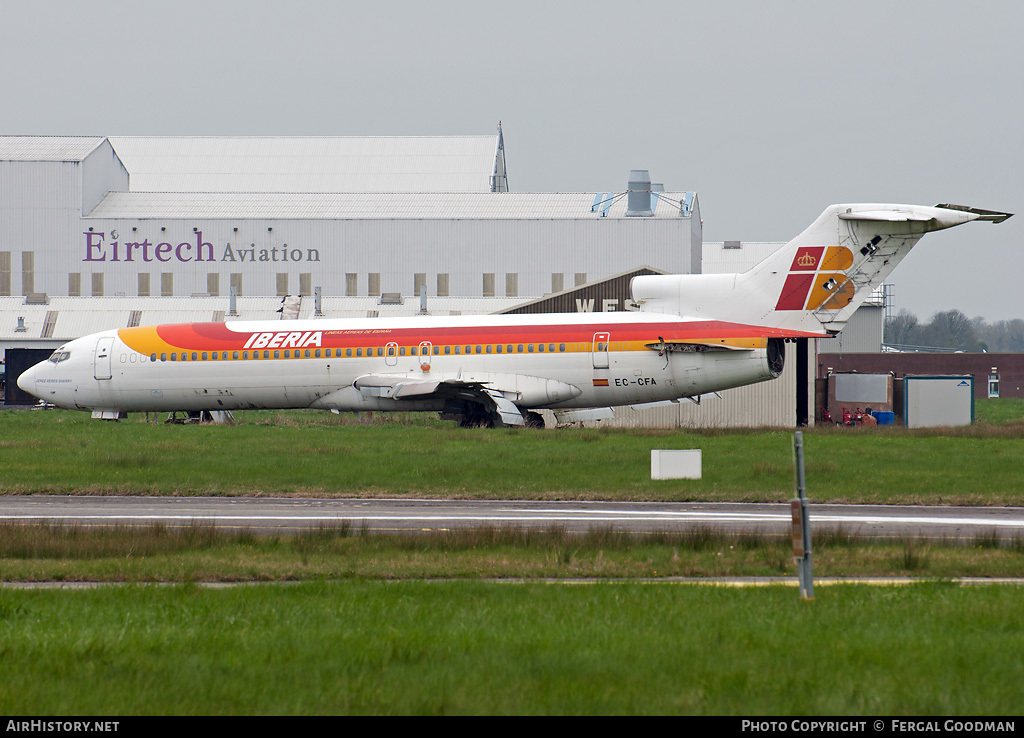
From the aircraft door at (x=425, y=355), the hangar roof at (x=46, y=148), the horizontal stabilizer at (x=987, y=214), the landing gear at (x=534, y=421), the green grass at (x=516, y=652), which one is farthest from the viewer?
the hangar roof at (x=46, y=148)

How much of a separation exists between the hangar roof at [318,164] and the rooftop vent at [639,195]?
14.7 m

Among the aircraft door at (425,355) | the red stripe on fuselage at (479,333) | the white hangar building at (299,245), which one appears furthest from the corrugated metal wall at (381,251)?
the aircraft door at (425,355)

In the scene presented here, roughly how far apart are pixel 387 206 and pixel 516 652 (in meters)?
68.0

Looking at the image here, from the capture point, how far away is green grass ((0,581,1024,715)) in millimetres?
7512

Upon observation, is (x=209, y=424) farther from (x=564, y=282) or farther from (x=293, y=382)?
(x=564, y=282)

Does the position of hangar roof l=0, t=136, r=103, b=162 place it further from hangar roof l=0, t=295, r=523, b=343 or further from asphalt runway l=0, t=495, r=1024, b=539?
asphalt runway l=0, t=495, r=1024, b=539

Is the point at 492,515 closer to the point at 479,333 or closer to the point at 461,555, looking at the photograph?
the point at 461,555

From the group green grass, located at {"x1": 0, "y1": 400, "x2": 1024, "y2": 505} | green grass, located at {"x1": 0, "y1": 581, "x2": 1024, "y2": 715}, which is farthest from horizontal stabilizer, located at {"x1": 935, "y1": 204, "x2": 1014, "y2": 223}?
green grass, located at {"x1": 0, "y1": 581, "x2": 1024, "y2": 715}

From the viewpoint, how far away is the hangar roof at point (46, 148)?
71250mm

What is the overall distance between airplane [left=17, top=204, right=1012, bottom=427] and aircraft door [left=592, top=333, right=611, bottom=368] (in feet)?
0.11

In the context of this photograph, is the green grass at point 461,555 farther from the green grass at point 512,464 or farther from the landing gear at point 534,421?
the landing gear at point 534,421

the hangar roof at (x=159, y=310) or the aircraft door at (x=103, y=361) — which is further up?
the hangar roof at (x=159, y=310)
